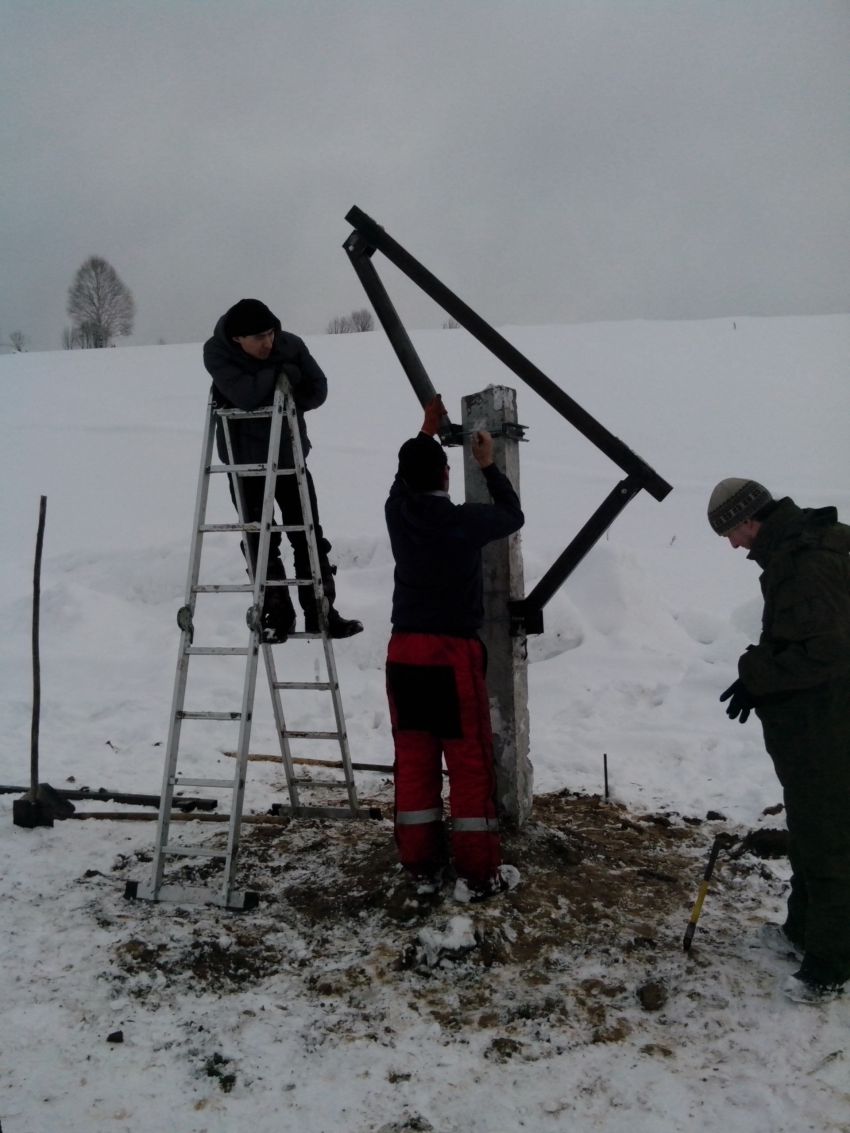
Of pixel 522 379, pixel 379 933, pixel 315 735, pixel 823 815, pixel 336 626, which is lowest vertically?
pixel 379 933

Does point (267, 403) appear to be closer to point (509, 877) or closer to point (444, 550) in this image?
point (444, 550)

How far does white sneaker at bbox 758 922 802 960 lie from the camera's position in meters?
3.32

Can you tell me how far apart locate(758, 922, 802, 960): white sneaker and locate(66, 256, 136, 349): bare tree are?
53.2 m

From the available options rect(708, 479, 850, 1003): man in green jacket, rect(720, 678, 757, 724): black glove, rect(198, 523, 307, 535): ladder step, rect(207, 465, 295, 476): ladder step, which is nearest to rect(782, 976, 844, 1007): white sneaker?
rect(708, 479, 850, 1003): man in green jacket

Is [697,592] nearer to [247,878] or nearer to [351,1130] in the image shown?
[247,878]

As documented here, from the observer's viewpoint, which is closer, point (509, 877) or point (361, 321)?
point (509, 877)

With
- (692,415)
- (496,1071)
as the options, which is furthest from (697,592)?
(692,415)

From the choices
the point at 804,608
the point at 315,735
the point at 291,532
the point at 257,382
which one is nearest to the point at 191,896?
the point at 315,735

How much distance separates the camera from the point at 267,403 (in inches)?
173

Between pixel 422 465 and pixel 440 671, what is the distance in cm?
105

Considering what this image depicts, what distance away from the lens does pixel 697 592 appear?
35.7 feet

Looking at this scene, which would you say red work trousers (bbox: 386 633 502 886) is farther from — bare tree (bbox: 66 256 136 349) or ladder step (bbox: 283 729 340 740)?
bare tree (bbox: 66 256 136 349)

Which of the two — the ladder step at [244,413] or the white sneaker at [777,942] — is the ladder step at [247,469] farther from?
the white sneaker at [777,942]

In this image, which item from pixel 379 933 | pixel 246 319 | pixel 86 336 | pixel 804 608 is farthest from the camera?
pixel 86 336
